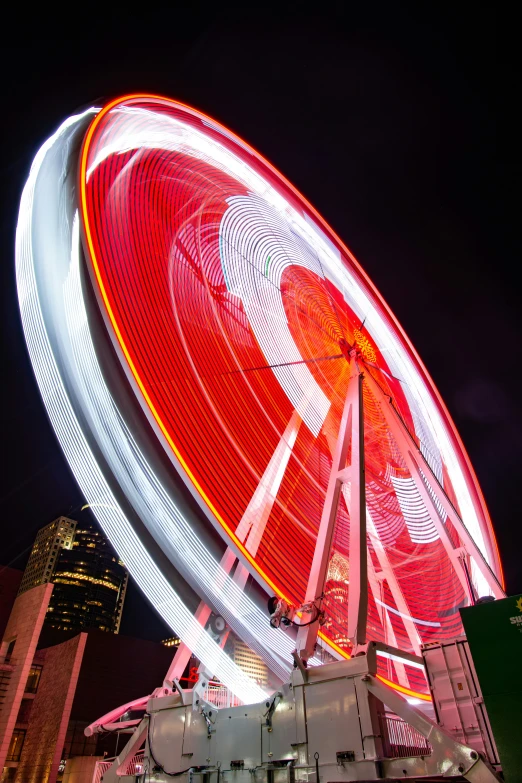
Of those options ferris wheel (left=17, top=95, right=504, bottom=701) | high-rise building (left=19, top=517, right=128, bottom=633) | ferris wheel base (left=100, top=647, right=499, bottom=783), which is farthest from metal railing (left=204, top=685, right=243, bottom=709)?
high-rise building (left=19, top=517, right=128, bottom=633)

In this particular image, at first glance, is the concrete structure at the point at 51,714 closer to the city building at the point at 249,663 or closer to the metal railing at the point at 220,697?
the city building at the point at 249,663

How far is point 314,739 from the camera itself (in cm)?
421

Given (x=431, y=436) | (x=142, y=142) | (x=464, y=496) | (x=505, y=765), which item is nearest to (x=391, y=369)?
(x=431, y=436)

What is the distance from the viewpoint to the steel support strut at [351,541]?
505cm

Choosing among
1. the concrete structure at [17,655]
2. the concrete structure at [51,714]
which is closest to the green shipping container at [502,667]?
the concrete structure at [17,655]

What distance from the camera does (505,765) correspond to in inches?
132

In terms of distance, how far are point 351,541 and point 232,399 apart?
280 centimetres

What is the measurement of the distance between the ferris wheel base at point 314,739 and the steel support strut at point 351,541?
1.78ft

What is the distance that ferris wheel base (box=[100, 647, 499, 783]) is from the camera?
12.4ft

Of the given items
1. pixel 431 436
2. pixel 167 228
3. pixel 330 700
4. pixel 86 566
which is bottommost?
pixel 330 700

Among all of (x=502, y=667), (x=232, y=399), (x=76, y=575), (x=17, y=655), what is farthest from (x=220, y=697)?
(x=76, y=575)

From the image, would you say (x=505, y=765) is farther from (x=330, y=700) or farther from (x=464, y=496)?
(x=464, y=496)

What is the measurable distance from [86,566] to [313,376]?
63050mm

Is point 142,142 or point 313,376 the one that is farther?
point 313,376
